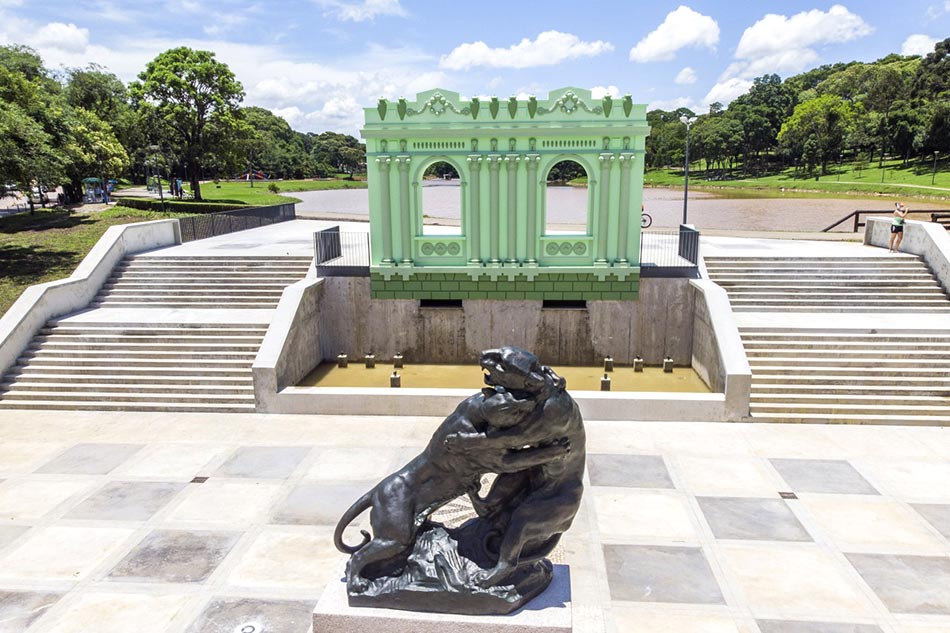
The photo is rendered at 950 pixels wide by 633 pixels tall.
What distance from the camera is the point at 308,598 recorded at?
24.3 feet

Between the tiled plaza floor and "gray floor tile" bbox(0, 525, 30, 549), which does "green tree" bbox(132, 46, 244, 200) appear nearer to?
the tiled plaza floor

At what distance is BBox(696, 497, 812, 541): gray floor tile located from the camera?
28.8 feet

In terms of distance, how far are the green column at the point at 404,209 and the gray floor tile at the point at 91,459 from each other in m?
8.35

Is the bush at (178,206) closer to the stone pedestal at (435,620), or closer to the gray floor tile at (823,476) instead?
the gray floor tile at (823,476)

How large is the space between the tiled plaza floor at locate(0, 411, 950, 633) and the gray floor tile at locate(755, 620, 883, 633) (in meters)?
0.02

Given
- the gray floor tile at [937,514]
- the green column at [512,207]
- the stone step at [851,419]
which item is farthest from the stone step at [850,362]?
the green column at [512,207]

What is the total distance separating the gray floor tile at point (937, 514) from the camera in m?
8.97

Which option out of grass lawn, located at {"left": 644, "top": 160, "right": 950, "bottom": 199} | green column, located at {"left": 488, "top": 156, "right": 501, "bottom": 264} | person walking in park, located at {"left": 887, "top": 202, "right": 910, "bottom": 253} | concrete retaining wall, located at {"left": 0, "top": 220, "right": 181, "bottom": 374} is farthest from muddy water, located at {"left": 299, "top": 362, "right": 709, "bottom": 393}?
grass lawn, located at {"left": 644, "top": 160, "right": 950, "bottom": 199}

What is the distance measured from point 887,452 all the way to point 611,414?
16.4ft

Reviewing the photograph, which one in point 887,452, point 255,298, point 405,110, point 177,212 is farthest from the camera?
point 177,212

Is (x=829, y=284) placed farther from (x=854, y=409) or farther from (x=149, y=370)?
(x=149, y=370)

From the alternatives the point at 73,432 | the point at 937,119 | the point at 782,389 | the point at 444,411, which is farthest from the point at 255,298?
the point at 937,119

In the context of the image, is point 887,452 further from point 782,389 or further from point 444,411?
point 444,411

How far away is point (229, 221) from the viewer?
26.5 m
